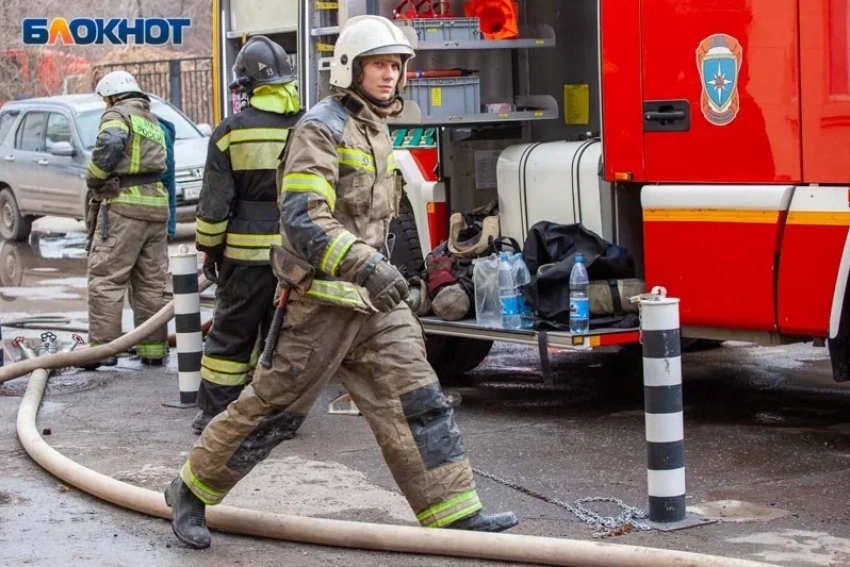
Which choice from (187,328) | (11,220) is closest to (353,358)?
(187,328)

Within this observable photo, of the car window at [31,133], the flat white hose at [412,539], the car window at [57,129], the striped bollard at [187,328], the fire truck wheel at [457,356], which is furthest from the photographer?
the car window at [31,133]

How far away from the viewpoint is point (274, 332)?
509cm

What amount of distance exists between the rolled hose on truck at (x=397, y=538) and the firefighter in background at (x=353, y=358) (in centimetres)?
16

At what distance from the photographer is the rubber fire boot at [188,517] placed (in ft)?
16.9

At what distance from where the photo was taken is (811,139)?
625 cm

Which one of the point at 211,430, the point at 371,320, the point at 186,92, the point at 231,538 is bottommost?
the point at 231,538

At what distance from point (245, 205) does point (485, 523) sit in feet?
8.47

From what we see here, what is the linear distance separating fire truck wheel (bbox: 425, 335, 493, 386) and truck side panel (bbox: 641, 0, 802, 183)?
2058mm

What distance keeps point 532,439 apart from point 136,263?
3.63 meters

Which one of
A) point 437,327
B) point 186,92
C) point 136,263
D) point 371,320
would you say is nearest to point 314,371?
point 371,320

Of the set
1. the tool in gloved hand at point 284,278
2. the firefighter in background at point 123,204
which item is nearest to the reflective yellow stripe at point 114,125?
the firefighter in background at point 123,204

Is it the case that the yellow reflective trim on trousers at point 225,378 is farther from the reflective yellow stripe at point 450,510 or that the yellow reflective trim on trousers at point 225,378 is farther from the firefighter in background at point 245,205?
the reflective yellow stripe at point 450,510

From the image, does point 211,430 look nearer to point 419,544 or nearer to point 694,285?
point 419,544

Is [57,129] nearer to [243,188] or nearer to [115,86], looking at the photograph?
[115,86]
